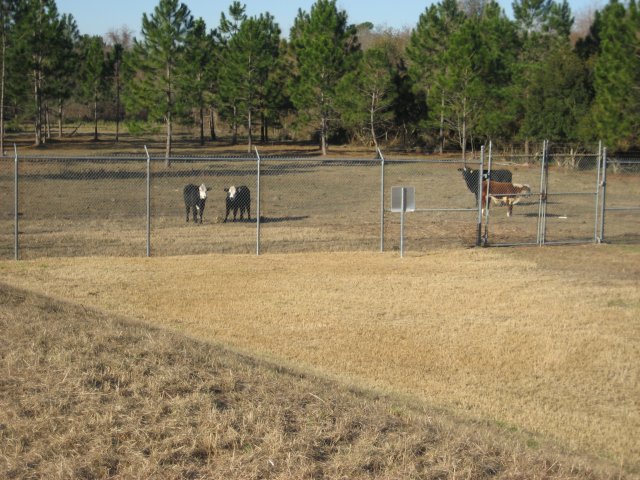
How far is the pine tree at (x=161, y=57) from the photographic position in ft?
141

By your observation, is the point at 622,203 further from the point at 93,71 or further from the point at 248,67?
the point at 93,71

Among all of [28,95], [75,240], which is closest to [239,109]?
[28,95]

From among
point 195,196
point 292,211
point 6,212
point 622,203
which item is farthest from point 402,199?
point 622,203

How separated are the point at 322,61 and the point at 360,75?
2497 mm

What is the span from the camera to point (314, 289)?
40.6 feet

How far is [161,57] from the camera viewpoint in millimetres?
43375

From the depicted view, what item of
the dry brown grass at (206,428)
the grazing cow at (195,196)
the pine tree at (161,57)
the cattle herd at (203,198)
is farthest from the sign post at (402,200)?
the pine tree at (161,57)

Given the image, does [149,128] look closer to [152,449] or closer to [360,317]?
[360,317]

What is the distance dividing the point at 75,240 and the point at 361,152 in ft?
122

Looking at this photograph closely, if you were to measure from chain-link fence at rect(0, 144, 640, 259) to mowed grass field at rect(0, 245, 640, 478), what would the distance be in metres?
1.67

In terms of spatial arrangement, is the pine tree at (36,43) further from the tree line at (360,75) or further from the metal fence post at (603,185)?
the metal fence post at (603,185)

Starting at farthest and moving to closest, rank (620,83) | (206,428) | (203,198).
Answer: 1. (620,83)
2. (203,198)
3. (206,428)

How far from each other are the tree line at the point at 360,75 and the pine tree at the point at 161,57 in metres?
0.08

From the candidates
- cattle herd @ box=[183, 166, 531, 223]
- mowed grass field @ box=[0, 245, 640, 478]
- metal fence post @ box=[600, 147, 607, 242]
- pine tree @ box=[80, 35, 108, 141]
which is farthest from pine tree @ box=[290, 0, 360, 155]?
mowed grass field @ box=[0, 245, 640, 478]
